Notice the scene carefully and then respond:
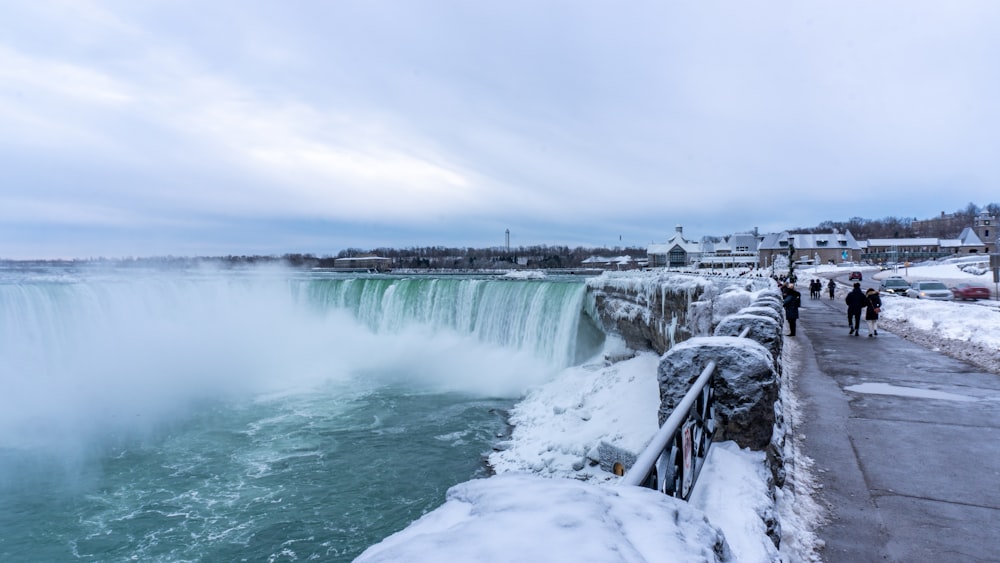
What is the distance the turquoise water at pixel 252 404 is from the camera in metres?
10.7

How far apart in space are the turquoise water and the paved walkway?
7670 millimetres

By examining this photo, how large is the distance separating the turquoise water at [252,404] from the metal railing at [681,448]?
26.0 feet

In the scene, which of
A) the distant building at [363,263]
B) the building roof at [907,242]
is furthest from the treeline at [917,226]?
the distant building at [363,263]

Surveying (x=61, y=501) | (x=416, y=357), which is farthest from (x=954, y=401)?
(x=416, y=357)

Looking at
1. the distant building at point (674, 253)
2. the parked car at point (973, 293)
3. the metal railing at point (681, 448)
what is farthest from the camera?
the distant building at point (674, 253)

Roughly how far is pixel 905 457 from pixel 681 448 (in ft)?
13.2

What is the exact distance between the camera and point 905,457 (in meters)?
5.15

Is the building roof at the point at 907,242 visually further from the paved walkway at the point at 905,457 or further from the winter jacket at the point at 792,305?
the paved walkway at the point at 905,457

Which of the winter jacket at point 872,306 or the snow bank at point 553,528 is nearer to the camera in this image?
the snow bank at point 553,528

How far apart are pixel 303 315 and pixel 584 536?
3442 cm

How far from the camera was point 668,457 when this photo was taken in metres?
2.47

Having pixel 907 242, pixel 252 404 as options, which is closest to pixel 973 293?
pixel 252 404

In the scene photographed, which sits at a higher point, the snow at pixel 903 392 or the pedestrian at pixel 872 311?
the pedestrian at pixel 872 311

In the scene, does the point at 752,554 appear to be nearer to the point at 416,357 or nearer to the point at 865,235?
the point at 416,357
